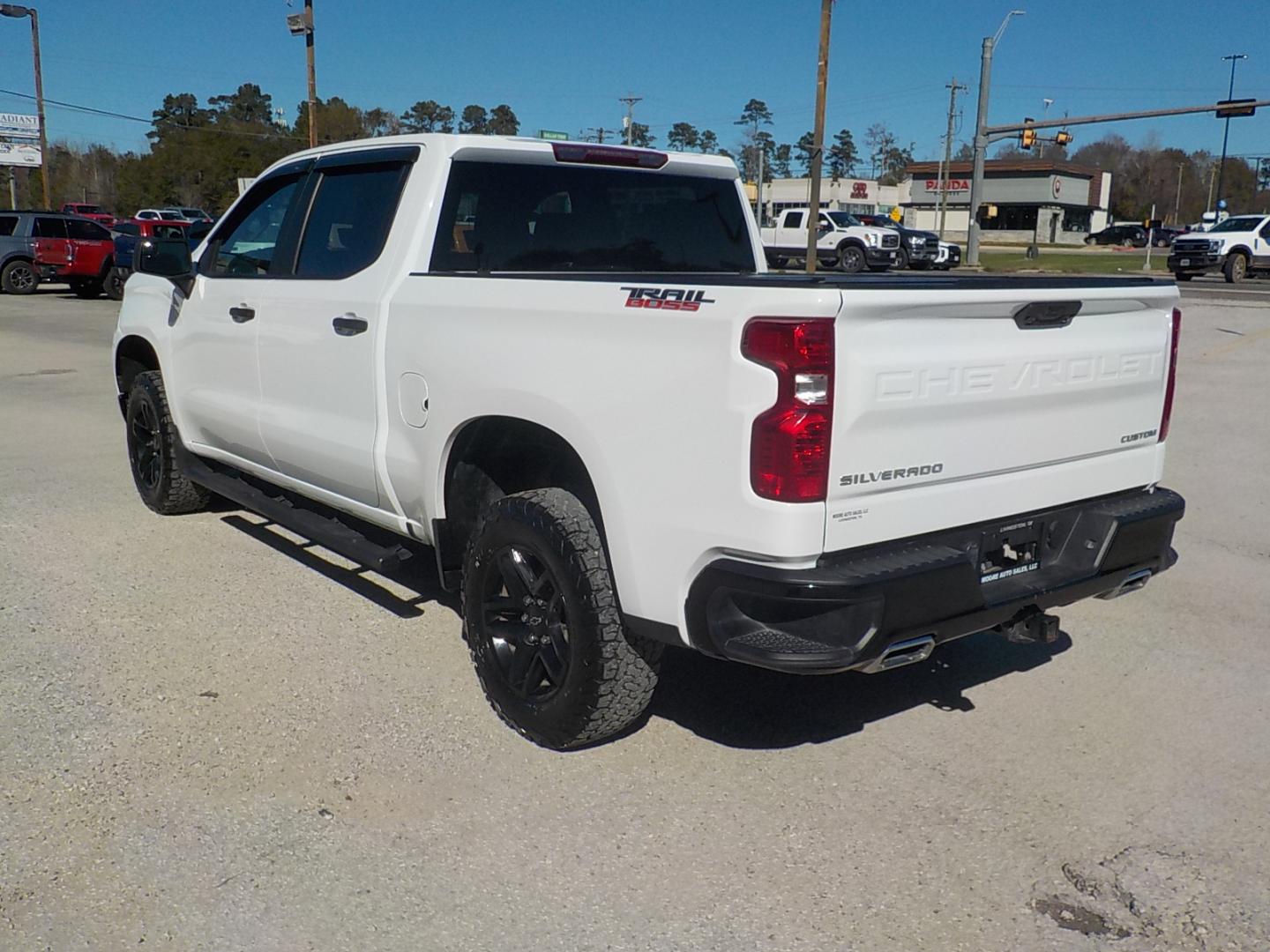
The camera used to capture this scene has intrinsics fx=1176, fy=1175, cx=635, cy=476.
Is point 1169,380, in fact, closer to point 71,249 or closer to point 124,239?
point 124,239

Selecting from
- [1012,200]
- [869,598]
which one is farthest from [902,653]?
[1012,200]

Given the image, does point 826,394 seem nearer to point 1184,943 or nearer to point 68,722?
point 1184,943

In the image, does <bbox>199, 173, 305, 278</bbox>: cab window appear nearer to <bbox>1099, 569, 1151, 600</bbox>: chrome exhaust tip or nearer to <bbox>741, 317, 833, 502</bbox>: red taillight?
<bbox>741, 317, 833, 502</bbox>: red taillight

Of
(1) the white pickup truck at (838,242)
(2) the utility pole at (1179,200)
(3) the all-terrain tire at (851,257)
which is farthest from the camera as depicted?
(2) the utility pole at (1179,200)

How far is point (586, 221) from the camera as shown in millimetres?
4930

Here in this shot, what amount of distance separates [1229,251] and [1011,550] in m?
35.4

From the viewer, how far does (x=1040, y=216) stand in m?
102

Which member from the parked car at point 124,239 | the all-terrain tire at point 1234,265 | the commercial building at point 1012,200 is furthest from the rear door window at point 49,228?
the commercial building at point 1012,200

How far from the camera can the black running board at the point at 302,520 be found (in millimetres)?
4539

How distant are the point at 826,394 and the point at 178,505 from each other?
4836 mm

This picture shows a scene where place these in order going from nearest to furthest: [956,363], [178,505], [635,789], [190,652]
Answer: [956,363]
[635,789]
[190,652]
[178,505]

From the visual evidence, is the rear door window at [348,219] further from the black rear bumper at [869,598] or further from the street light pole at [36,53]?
the street light pole at [36,53]

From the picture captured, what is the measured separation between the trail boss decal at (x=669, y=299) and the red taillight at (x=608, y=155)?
5.56 feet

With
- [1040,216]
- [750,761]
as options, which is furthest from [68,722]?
[1040,216]
